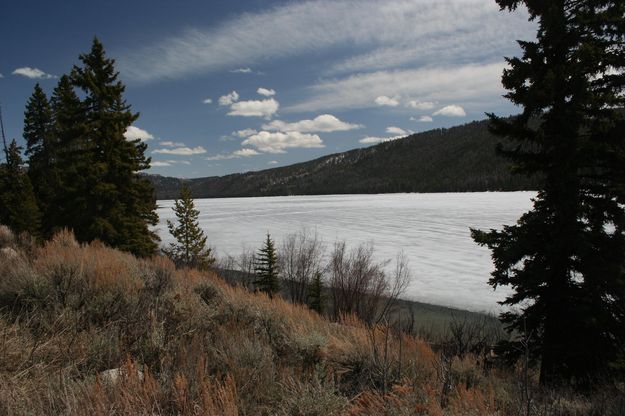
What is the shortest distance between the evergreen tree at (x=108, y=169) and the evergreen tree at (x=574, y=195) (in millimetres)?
16700

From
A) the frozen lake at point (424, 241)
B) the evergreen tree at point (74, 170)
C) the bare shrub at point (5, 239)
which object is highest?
the evergreen tree at point (74, 170)

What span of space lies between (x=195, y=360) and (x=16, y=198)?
1296 inches

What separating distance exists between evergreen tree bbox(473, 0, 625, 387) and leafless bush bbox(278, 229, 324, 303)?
854 inches

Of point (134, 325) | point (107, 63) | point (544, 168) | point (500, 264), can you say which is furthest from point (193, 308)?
point (107, 63)

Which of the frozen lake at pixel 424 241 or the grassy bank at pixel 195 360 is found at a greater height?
the grassy bank at pixel 195 360

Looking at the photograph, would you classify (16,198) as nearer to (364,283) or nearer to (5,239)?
(5,239)

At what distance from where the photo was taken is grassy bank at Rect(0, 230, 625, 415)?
2738 mm

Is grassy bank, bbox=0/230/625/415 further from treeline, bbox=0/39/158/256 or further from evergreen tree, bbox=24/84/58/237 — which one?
evergreen tree, bbox=24/84/58/237

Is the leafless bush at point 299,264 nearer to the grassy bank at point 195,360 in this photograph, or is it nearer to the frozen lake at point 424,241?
the frozen lake at point 424,241

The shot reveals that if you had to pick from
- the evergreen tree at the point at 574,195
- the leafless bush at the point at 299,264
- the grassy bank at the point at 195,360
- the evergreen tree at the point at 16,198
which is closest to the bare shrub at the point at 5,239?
the grassy bank at the point at 195,360

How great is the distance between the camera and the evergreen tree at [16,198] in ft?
88.0

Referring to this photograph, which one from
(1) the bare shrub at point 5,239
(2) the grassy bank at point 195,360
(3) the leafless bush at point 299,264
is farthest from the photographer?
(3) the leafless bush at point 299,264

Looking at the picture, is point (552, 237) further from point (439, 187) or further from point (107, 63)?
point (439, 187)

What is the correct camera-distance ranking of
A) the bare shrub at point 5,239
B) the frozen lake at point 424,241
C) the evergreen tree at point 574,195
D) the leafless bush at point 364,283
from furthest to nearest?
the leafless bush at point 364,283, the frozen lake at point 424,241, the bare shrub at point 5,239, the evergreen tree at point 574,195
